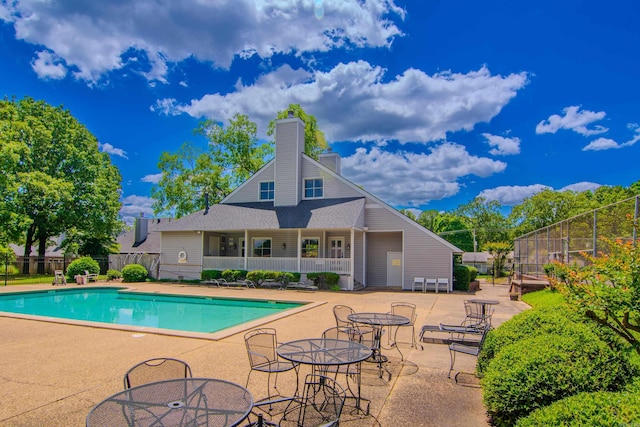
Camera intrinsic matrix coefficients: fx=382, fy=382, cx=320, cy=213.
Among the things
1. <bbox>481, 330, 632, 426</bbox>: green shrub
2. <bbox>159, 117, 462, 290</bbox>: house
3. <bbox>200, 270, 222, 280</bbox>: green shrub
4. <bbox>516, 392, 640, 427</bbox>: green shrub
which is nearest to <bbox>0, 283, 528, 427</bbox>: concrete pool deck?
<bbox>481, 330, 632, 426</bbox>: green shrub

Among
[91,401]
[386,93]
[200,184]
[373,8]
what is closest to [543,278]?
[386,93]

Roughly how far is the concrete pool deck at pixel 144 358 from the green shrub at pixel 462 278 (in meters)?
13.3

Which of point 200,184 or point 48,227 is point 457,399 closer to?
point 200,184

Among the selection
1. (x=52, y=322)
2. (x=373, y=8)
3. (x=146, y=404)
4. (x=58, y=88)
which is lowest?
(x=52, y=322)

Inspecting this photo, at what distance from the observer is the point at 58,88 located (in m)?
29.5

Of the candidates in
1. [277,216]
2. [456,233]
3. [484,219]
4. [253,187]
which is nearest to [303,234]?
[277,216]

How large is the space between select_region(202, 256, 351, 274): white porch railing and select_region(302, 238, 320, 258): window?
6.34 feet

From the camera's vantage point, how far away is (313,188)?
24484mm

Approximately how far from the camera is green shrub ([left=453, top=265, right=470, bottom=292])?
21.2 metres

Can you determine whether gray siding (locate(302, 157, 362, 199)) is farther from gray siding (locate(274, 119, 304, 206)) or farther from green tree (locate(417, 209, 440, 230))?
green tree (locate(417, 209, 440, 230))

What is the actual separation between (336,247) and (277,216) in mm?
4029

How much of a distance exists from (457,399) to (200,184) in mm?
30961

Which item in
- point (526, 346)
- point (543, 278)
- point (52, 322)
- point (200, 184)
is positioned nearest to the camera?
point (526, 346)

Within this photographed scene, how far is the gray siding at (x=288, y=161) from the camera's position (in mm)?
24172
